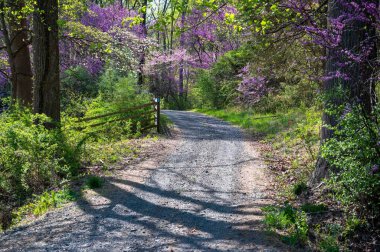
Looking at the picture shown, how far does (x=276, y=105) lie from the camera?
18234 mm

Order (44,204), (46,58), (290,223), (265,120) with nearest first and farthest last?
(290,223) → (44,204) → (46,58) → (265,120)

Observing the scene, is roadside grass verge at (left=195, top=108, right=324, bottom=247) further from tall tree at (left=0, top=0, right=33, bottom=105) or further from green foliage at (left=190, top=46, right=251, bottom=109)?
tall tree at (left=0, top=0, right=33, bottom=105)

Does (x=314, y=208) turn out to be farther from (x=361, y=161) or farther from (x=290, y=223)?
(x=361, y=161)

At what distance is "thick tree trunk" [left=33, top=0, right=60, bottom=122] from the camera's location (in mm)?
9180

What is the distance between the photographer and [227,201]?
22.4 feet

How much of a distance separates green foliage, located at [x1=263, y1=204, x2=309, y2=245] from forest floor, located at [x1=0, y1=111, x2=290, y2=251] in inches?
6.5

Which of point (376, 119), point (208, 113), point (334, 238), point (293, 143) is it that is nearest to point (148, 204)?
point (334, 238)

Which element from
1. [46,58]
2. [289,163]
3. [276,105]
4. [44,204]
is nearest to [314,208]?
[289,163]

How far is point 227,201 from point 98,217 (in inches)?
88.9

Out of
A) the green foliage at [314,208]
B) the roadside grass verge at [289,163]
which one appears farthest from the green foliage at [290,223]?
the green foliage at [314,208]

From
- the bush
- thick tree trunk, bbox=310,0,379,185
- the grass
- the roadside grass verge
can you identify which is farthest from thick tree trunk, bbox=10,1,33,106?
thick tree trunk, bbox=310,0,379,185

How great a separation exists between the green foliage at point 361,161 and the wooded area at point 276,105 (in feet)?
0.05

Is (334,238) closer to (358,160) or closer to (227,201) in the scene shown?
(358,160)

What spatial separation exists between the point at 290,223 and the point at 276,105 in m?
13.3
